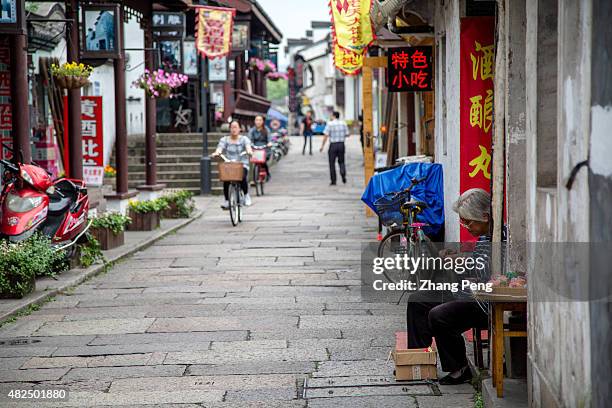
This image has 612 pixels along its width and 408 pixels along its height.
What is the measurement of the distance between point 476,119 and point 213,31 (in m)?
14.9

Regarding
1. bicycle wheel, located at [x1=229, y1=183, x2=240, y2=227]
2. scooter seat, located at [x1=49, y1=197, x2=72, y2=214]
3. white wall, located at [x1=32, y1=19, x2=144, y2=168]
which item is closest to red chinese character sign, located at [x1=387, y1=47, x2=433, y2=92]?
scooter seat, located at [x1=49, y1=197, x2=72, y2=214]

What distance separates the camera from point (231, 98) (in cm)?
3431

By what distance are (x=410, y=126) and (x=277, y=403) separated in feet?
41.7

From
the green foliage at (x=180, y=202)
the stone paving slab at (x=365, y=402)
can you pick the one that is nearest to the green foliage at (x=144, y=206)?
the green foliage at (x=180, y=202)

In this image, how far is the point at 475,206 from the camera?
7.43 m

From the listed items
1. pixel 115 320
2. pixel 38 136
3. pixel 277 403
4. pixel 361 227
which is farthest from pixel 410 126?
pixel 277 403

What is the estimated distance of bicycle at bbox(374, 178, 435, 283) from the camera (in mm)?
11172

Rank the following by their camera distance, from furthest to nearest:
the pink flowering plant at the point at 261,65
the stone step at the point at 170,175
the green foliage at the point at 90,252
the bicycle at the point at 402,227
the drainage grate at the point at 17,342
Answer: the pink flowering plant at the point at 261,65, the stone step at the point at 170,175, the green foliage at the point at 90,252, the bicycle at the point at 402,227, the drainage grate at the point at 17,342

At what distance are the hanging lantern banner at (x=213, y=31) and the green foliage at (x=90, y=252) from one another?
39.6 feet

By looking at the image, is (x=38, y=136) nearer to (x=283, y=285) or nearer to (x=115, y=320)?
(x=283, y=285)

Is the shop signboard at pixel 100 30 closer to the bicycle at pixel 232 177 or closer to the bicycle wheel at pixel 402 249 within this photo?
the bicycle at pixel 232 177

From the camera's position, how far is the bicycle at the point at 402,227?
11.2 m

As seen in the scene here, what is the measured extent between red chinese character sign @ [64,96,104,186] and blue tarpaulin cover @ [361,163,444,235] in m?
5.49

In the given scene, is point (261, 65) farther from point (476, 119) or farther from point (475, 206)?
point (475, 206)
